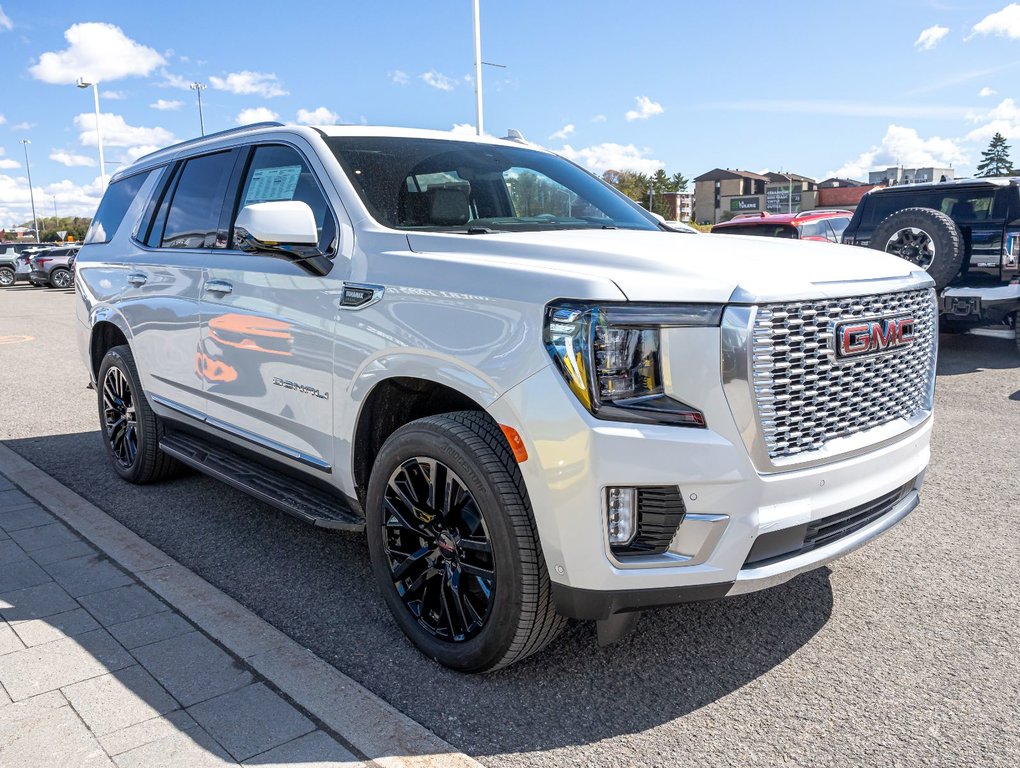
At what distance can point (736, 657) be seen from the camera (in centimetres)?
310

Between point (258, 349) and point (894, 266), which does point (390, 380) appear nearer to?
point (258, 349)

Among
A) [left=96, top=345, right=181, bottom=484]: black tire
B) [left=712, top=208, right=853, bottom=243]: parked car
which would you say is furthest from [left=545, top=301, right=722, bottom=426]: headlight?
[left=712, top=208, right=853, bottom=243]: parked car

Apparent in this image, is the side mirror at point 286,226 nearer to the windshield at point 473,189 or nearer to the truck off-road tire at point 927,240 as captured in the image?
the windshield at point 473,189

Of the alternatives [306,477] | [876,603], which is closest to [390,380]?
[306,477]

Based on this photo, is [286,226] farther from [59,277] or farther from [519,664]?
[59,277]

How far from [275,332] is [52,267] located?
108ft

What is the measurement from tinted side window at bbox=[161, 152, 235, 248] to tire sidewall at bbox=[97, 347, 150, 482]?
85 cm

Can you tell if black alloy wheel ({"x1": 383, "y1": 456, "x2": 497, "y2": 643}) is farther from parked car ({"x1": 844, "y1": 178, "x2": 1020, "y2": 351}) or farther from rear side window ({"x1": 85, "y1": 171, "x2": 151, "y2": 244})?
parked car ({"x1": 844, "y1": 178, "x2": 1020, "y2": 351})

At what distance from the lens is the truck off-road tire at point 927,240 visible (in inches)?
350

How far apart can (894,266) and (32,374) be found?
32.3ft

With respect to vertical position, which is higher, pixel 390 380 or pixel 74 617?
pixel 390 380

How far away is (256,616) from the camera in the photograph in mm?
3443

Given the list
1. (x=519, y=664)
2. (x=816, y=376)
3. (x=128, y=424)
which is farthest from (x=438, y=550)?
(x=128, y=424)

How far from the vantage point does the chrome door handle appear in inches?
159
